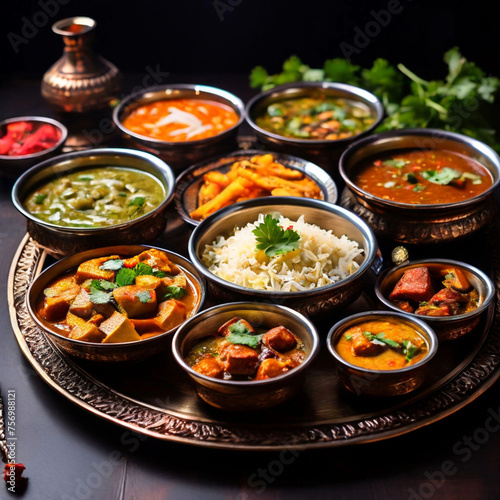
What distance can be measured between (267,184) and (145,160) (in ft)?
2.60

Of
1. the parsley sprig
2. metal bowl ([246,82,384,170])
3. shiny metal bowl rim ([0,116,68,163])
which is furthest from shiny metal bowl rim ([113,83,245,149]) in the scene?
the parsley sprig

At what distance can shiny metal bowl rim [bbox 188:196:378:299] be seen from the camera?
319 cm

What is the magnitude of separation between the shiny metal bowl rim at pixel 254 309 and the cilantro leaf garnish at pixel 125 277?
0.45 metres

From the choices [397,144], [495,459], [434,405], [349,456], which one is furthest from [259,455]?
[397,144]

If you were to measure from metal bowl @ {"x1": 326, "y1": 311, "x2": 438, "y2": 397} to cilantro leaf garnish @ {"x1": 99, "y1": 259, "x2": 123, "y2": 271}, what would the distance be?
114 cm

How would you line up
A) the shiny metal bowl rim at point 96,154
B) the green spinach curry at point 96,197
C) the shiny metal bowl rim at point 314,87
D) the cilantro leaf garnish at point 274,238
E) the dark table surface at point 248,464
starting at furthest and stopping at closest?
the shiny metal bowl rim at point 314,87
the green spinach curry at point 96,197
the shiny metal bowl rim at point 96,154
the cilantro leaf garnish at point 274,238
the dark table surface at point 248,464

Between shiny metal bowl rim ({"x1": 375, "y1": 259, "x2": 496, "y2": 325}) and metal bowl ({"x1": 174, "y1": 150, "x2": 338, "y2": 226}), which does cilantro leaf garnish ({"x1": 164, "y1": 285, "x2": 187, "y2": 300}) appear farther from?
shiny metal bowl rim ({"x1": 375, "y1": 259, "x2": 496, "y2": 325})

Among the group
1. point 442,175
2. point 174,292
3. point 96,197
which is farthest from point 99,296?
point 442,175

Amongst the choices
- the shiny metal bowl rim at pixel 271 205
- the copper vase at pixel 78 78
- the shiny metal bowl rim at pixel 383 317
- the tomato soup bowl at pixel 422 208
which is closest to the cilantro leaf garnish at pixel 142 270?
the shiny metal bowl rim at pixel 271 205

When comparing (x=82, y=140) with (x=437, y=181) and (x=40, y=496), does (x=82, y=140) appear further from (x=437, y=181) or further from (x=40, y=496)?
(x=40, y=496)

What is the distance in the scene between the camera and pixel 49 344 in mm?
3367

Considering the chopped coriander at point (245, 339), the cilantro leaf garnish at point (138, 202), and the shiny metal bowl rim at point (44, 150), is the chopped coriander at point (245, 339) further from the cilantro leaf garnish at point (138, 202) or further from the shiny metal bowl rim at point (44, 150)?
the shiny metal bowl rim at point (44, 150)

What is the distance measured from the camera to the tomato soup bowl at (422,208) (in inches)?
147

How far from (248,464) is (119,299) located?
0.96 metres
